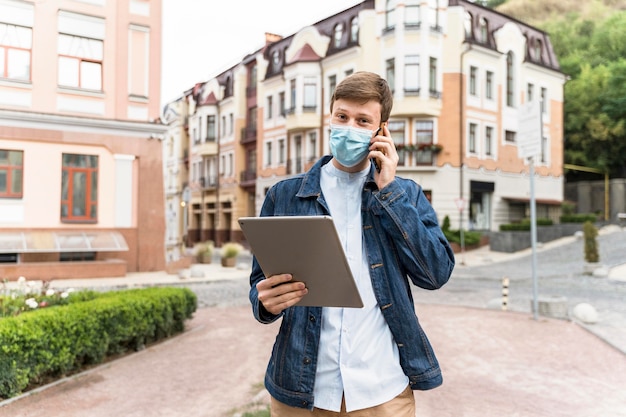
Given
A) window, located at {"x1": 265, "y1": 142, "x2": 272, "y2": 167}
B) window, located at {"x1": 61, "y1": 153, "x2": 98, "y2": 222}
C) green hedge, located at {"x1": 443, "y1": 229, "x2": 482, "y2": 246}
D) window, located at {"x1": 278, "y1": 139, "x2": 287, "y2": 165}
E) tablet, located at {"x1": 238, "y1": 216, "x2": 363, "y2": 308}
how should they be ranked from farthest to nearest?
window, located at {"x1": 265, "y1": 142, "x2": 272, "y2": 167}, window, located at {"x1": 278, "y1": 139, "x2": 287, "y2": 165}, green hedge, located at {"x1": 443, "y1": 229, "x2": 482, "y2": 246}, window, located at {"x1": 61, "y1": 153, "x2": 98, "y2": 222}, tablet, located at {"x1": 238, "y1": 216, "x2": 363, "y2": 308}

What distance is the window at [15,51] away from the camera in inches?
499

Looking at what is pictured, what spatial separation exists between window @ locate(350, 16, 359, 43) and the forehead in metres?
27.4

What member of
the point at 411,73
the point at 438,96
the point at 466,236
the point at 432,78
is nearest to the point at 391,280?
the point at 466,236

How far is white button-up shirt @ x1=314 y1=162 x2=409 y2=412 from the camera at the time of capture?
5.70 ft

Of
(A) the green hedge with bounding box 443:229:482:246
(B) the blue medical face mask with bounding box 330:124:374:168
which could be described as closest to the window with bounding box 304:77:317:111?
(A) the green hedge with bounding box 443:229:482:246

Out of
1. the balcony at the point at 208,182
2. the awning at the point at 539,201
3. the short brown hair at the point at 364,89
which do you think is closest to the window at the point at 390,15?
the awning at the point at 539,201

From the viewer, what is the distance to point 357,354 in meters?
1.75

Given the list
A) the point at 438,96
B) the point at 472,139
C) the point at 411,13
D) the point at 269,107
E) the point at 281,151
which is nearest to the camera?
the point at 411,13

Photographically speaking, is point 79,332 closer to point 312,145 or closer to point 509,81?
point 312,145

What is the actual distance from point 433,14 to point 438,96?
4.03 m

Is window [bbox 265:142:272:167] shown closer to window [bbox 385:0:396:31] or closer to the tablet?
window [bbox 385:0:396:31]

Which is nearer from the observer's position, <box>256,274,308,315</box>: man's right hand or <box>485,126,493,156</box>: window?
<box>256,274,308,315</box>: man's right hand

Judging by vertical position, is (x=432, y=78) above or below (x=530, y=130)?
above

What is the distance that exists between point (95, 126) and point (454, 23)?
18794 mm
